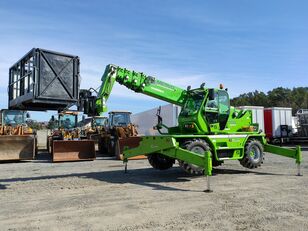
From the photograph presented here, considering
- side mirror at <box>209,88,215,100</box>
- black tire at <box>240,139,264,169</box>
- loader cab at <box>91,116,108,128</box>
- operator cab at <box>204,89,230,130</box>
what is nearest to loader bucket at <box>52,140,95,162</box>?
operator cab at <box>204,89,230,130</box>

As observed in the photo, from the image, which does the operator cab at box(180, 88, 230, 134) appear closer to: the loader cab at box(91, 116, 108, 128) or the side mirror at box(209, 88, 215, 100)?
the side mirror at box(209, 88, 215, 100)

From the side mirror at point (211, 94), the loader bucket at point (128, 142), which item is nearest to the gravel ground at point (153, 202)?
the side mirror at point (211, 94)

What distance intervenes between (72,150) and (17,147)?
2.52m

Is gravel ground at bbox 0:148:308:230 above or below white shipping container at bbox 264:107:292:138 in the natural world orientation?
below

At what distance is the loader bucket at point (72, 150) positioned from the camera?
16.1 m

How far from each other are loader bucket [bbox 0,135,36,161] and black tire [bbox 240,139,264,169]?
965cm

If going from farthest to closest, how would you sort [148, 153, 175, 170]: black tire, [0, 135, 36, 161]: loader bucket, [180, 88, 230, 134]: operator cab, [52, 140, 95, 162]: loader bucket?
[52, 140, 95, 162]: loader bucket
[0, 135, 36, 161]: loader bucket
[148, 153, 175, 170]: black tire
[180, 88, 230, 134]: operator cab

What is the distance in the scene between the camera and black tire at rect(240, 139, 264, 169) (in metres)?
12.1

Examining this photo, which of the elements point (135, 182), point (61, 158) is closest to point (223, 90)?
point (135, 182)

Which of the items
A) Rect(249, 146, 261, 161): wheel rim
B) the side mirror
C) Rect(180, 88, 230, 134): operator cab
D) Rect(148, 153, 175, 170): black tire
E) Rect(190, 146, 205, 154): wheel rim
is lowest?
Rect(148, 153, 175, 170): black tire

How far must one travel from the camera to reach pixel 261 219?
19.8ft

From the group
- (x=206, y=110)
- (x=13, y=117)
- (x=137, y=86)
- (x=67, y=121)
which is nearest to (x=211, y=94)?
(x=206, y=110)

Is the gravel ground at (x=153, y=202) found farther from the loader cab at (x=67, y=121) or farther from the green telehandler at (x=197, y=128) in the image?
the loader cab at (x=67, y=121)

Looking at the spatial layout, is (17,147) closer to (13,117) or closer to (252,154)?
(13,117)
